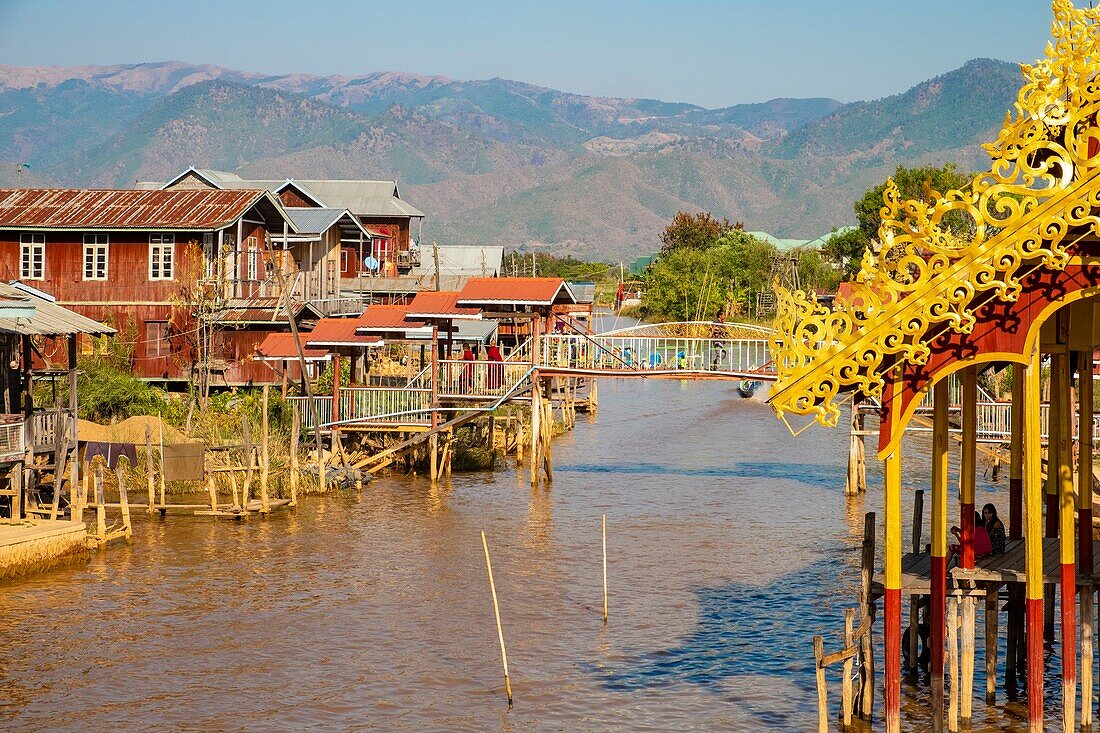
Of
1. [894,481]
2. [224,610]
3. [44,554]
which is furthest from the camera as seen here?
[44,554]

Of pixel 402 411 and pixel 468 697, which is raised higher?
pixel 402 411

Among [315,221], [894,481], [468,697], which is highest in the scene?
[315,221]

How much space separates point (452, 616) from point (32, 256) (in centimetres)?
2549

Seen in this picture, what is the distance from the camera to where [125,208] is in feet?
147

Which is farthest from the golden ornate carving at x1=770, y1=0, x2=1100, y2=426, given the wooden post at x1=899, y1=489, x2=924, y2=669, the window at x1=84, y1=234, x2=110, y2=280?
the window at x1=84, y1=234, x2=110, y2=280

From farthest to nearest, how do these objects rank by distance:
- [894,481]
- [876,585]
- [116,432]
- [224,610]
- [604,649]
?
1. [116,432]
2. [224,610]
3. [604,649]
4. [876,585]
5. [894,481]

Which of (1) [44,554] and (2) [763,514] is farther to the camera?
(2) [763,514]

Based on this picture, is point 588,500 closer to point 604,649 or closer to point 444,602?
point 444,602

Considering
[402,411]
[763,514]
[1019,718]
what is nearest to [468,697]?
[1019,718]

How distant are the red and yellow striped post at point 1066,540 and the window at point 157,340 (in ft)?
106

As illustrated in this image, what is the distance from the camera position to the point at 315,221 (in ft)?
170

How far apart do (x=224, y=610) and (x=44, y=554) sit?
404 cm

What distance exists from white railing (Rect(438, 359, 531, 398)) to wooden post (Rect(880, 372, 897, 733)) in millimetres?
22430

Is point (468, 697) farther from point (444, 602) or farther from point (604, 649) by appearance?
point (444, 602)
